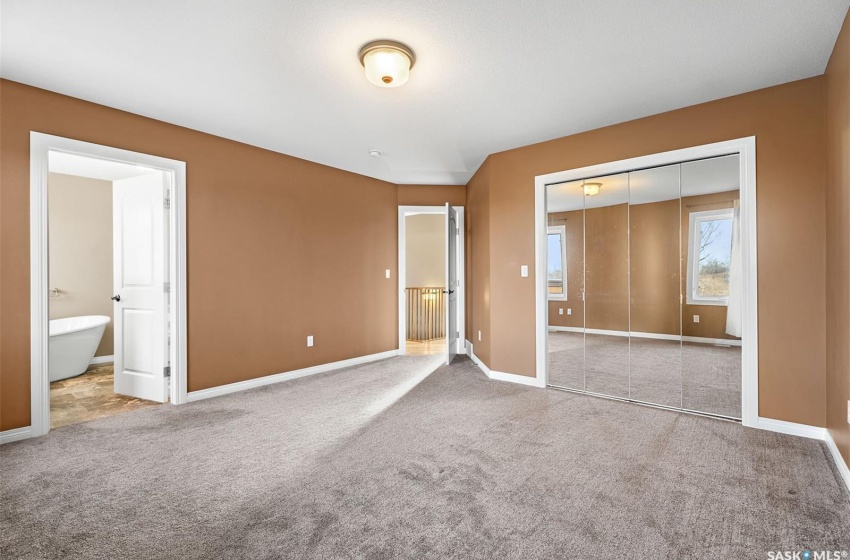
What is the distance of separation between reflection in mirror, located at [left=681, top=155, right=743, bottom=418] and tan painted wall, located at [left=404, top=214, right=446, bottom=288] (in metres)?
5.28

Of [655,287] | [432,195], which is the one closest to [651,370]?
[655,287]

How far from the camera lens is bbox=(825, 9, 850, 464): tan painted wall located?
2197 mm

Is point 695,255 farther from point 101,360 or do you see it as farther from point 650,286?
point 101,360

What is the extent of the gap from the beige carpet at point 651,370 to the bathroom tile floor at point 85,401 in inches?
155

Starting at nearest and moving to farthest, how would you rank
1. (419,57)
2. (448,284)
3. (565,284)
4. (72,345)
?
(419,57)
(565,284)
(72,345)
(448,284)

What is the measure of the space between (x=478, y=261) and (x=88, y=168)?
4941 mm

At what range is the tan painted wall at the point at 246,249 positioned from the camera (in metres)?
2.80

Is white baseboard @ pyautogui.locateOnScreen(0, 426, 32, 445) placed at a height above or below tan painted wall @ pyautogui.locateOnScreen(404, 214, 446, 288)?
below

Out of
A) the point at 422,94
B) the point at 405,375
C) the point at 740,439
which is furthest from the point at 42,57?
the point at 740,439

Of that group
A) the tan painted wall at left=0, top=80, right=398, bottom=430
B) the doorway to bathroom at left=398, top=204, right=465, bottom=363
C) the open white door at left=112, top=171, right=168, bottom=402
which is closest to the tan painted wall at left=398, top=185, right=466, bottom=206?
the doorway to bathroom at left=398, top=204, right=465, bottom=363

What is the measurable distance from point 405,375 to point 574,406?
1929mm

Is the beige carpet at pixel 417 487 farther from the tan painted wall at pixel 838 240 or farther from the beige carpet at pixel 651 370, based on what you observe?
the tan painted wall at pixel 838 240

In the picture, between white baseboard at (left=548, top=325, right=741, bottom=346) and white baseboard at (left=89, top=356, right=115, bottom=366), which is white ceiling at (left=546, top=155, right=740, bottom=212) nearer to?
white baseboard at (left=548, top=325, right=741, bottom=346)

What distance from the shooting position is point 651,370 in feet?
11.6
